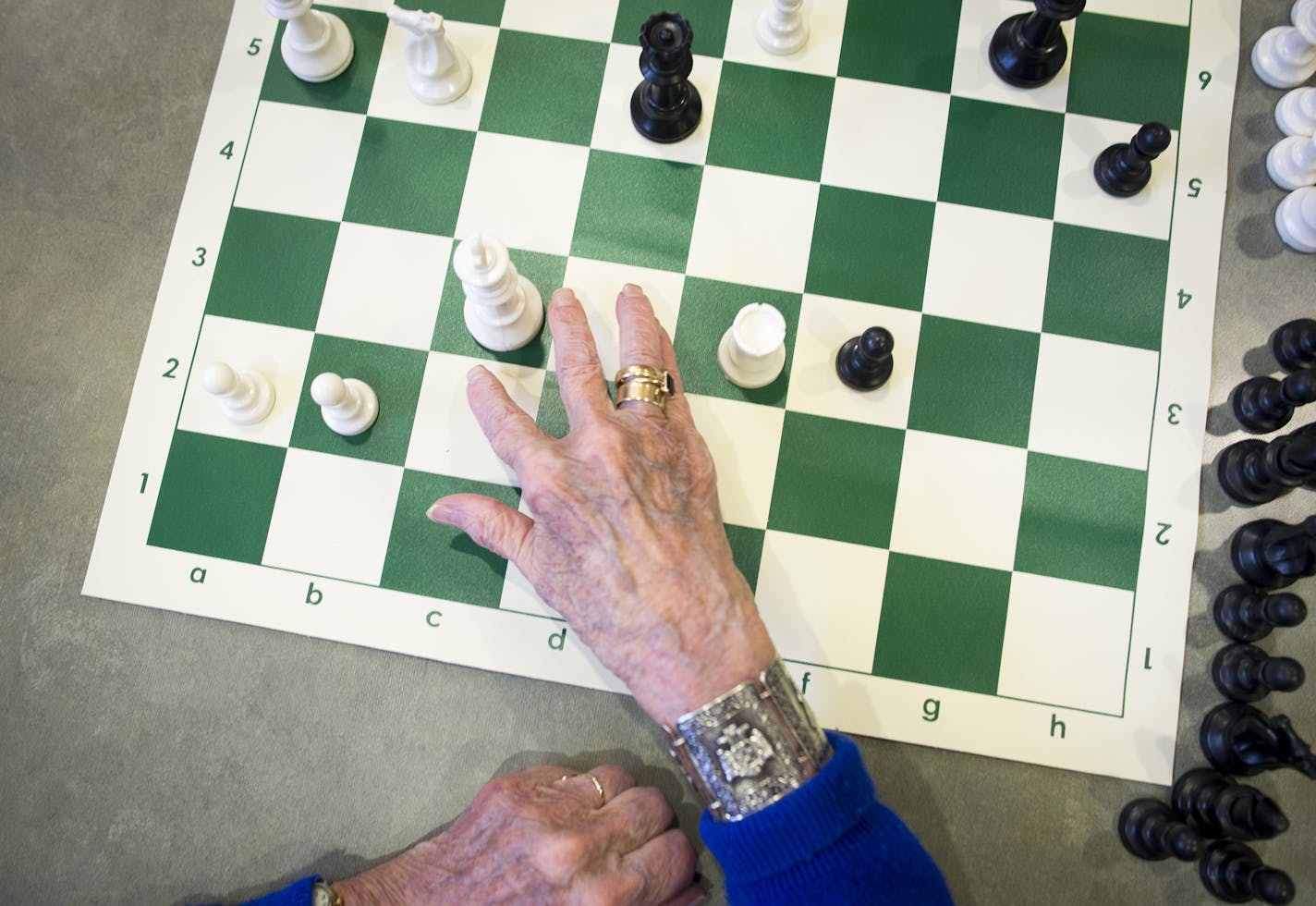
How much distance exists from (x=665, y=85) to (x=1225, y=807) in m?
1.50

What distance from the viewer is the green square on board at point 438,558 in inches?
60.5

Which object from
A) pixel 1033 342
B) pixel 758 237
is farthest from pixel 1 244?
pixel 1033 342

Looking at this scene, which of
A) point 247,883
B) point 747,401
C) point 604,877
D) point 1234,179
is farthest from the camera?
point 1234,179

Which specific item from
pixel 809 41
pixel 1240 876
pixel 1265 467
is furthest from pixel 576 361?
pixel 1240 876

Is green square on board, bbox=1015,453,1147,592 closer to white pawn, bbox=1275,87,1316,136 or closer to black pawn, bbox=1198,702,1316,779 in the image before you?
black pawn, bbox=1198,702,1316,779

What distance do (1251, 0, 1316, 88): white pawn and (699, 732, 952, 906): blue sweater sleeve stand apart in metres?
1.57

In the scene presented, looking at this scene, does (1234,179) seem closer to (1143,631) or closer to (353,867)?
(1143,631)

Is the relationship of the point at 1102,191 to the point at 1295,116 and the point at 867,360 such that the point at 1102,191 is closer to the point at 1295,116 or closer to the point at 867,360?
the point at 1295,116

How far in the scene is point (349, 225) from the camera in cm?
164

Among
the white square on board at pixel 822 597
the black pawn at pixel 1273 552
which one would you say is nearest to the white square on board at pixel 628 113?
the white square on board at pixel 822 597

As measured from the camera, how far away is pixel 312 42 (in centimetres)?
162

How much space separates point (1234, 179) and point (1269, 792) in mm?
1131

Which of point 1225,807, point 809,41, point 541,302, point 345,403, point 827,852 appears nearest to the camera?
point 827,852

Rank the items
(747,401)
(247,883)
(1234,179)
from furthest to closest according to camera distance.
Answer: (1234,179), (747,401), (247,883)
